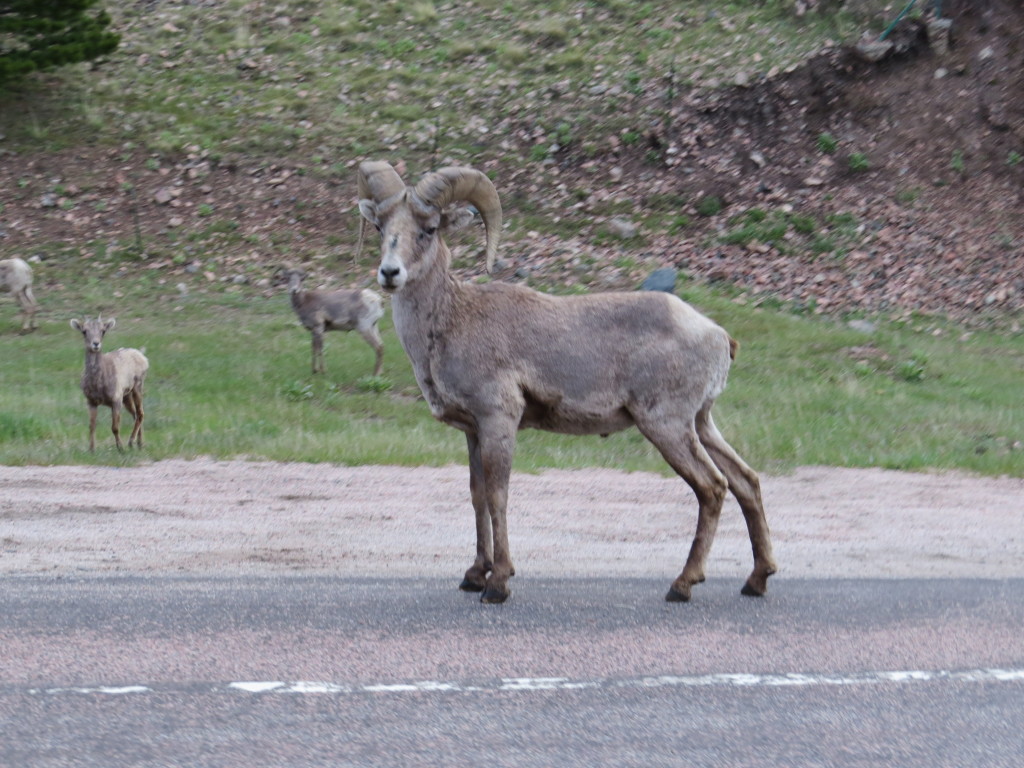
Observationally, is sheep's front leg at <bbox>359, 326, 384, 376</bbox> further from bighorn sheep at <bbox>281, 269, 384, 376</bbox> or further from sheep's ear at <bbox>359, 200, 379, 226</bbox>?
sheep's ear at <bbox>359, 200, 379, 226</bbox>

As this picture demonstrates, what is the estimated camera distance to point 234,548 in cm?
888

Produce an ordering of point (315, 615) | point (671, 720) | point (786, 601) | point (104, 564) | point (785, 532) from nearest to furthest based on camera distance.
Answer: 1. point (671, 720)
2. point (315, 615)
3. point (786, 601)
4. point (104, 564)
5. point (785, 532)

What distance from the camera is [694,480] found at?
720 centimetres

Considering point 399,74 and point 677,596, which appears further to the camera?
point 399,74

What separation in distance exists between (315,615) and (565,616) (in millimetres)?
1328

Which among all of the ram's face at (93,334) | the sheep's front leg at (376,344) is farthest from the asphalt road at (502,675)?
the sheep's front leg at (376,344)

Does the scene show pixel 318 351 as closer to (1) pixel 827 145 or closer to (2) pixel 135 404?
(2) pixel 135 404

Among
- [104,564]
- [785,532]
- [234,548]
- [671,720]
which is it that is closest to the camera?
[671,720]

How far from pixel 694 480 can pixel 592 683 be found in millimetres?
1811

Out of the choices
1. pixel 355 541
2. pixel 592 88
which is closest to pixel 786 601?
pixel 355 541

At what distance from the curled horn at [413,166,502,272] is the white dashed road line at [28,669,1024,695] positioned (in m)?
2.86

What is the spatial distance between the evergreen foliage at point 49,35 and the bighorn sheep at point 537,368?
2581 centimetres

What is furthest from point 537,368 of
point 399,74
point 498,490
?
point 399,74

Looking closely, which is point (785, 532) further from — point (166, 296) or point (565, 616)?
point (166, 296)
